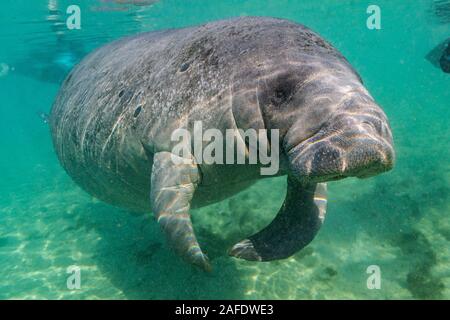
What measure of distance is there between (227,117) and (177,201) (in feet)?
3.48

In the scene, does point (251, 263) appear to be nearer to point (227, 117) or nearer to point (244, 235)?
point (244, 235)

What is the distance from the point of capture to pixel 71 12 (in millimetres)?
19578

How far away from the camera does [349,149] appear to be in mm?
2383

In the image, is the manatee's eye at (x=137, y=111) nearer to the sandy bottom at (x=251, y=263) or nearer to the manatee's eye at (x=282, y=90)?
the manatee's eye at (x=282, y=90)

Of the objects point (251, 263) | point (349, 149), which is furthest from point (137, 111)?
point (251, 263)

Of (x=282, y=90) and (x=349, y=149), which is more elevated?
(x=282, y=90)

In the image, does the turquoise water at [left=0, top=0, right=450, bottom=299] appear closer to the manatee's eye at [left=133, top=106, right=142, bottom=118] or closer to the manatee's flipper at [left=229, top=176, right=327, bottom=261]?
the manatee's flipper at [left=229, top=176, right=327, bottom=261]

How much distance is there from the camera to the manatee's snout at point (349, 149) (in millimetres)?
2383

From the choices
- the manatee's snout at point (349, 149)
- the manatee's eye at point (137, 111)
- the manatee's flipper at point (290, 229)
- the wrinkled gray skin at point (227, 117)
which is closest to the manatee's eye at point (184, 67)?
the wrinkled gray skin at point (227, 117)

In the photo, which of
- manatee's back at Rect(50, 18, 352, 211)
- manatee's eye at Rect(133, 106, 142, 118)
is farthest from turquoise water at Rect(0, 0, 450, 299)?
manatee's eye at Rect(133, 106, 142, 118)

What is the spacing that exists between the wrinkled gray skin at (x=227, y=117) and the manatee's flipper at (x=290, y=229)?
0.5 inches

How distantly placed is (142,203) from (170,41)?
2.61 metres

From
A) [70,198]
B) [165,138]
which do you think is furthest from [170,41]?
[70,198]

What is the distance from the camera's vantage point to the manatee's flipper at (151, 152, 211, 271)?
142 inches
